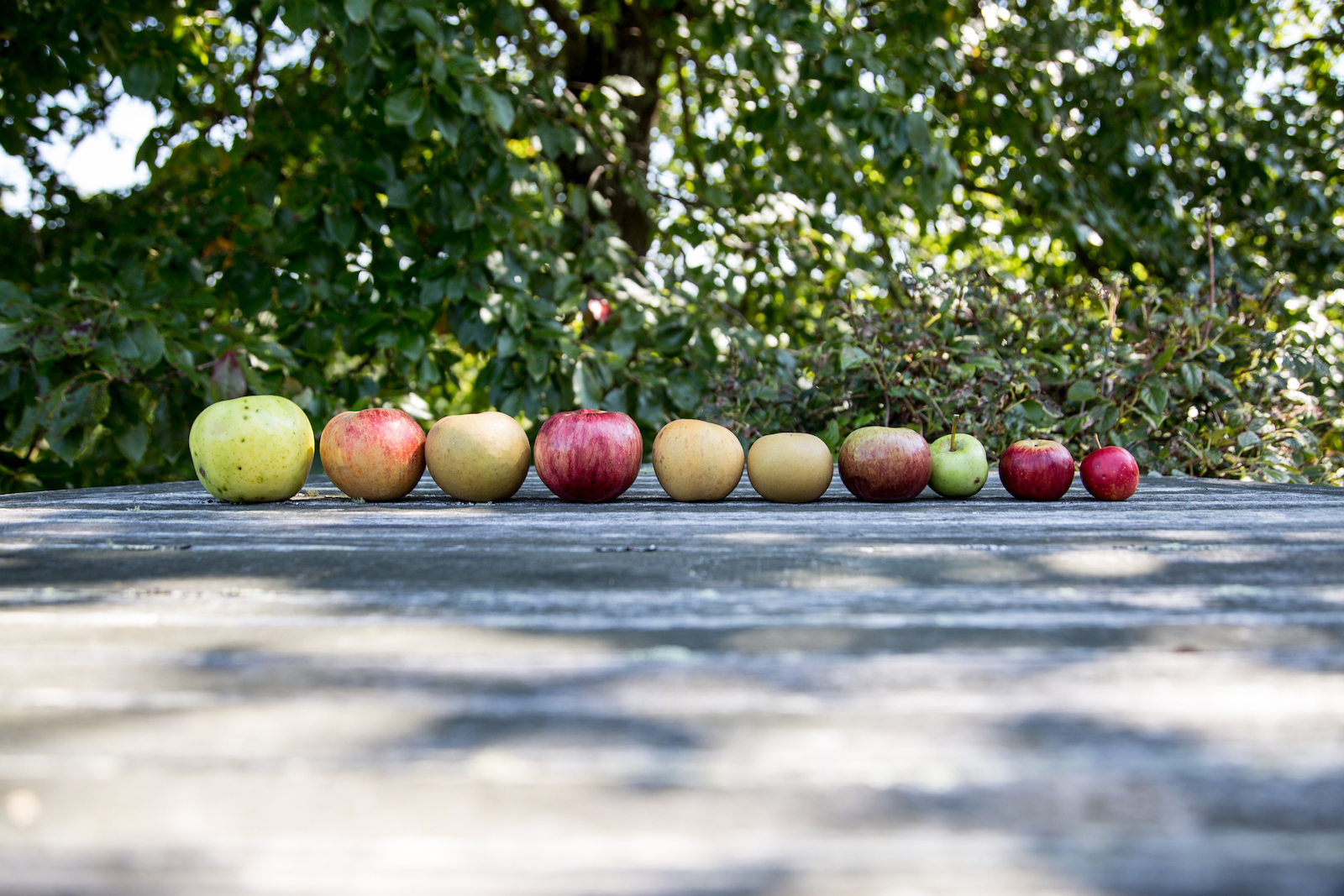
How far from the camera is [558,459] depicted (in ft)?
4.98

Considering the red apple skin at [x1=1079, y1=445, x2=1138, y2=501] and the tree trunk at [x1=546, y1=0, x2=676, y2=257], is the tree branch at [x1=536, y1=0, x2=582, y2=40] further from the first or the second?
the red apple skin at [x1=1079, y1=445, x2=1138, y2=501]

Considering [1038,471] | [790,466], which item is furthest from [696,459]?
[1038,471]

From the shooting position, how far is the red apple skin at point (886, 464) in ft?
5.08

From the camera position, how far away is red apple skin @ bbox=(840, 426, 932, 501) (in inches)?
61.0

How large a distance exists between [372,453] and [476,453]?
0.18 m

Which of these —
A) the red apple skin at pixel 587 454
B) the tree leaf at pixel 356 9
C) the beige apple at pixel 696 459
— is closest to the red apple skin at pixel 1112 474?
the beige apple at pixel 696 459

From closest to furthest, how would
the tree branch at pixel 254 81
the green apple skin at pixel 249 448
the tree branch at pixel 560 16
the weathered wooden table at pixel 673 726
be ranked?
the weathered wooden table at pixel 673 726
the green apple skin at pixel 249 448
the tree branch at pixel 254 81
the tree branch at pixel 560 16

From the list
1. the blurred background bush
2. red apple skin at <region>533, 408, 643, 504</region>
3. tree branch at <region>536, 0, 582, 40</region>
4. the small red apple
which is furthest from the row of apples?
tree branch at <region>536, 0, 582, 40</region>

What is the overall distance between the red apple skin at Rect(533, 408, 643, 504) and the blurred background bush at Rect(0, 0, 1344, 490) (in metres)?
0.64

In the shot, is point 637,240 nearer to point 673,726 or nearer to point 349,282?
point 349,282

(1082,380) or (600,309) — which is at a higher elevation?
(600,309)

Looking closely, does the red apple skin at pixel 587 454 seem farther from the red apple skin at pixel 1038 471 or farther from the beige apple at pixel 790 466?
the red apple skin at pixel 1038 471

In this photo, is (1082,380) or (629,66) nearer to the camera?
(1082,380)

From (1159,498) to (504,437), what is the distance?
1122 mm
